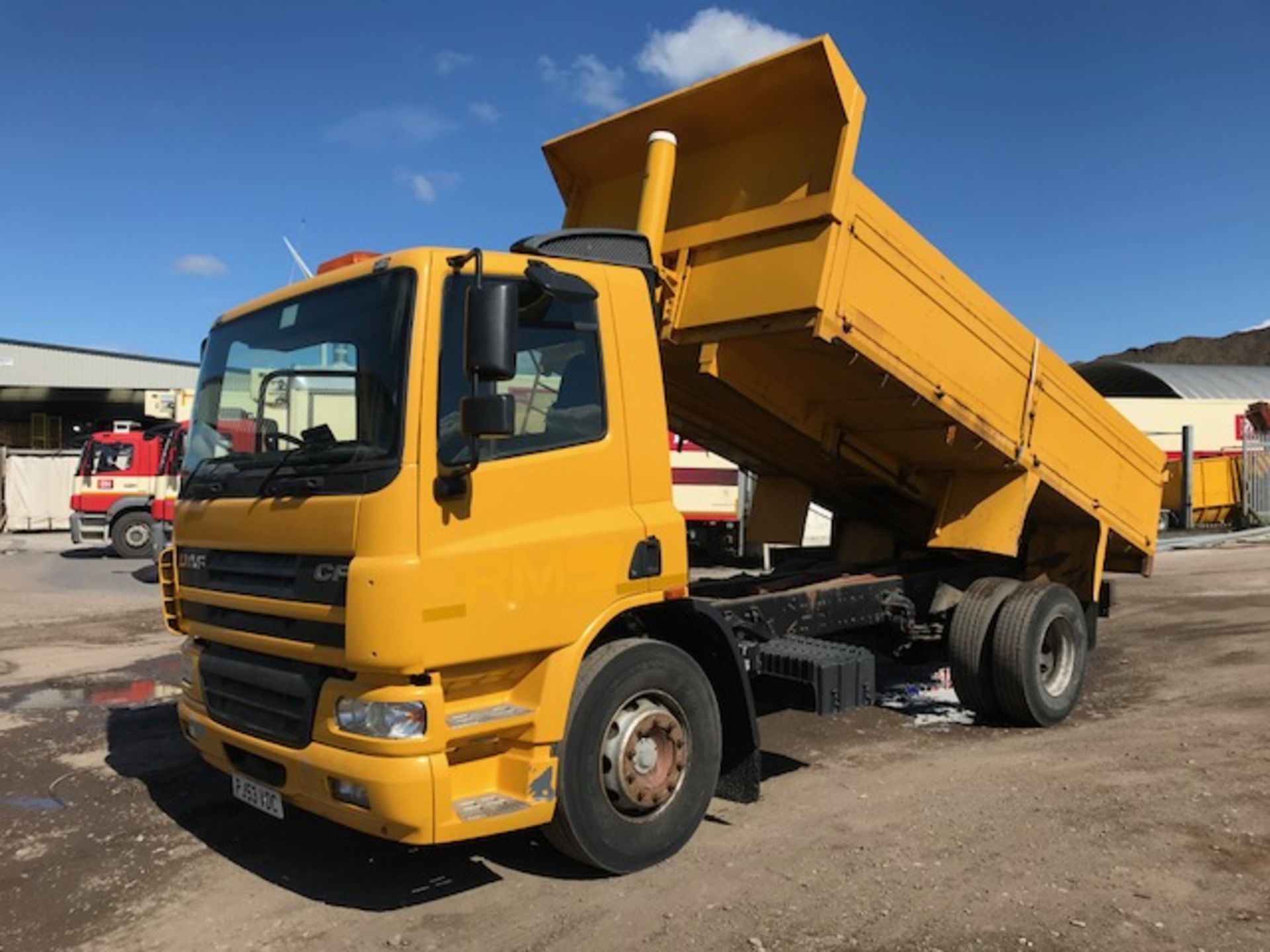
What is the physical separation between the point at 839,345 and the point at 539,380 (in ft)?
5.68

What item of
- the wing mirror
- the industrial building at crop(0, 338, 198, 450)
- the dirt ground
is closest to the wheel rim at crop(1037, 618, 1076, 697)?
the dirt ground

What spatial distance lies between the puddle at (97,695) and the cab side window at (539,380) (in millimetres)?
5539

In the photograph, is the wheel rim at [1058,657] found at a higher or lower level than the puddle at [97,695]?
higher

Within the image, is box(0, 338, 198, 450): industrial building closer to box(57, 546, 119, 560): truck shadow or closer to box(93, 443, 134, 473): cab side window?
box(57, 546, 119, 560): truck shadow

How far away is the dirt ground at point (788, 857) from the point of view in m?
3.78

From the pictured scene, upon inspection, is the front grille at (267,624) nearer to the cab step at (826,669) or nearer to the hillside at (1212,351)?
the cab step at (826,669)

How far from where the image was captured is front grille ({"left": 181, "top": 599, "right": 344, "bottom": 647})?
370 cm

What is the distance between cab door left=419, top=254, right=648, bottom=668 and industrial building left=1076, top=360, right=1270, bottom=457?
2228 cm

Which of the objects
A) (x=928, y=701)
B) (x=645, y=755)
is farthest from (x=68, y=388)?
(x=645, y=755)

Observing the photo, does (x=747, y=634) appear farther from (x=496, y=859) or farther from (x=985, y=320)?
(x=985, y=320)

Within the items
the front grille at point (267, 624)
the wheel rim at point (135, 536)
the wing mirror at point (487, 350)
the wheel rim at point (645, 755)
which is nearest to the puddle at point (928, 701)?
the wheel rim at point (645, 755)

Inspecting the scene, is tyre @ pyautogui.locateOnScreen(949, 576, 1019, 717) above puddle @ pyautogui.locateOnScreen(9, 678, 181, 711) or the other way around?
above

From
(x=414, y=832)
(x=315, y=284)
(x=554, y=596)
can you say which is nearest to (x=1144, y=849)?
(x=554, y=596)

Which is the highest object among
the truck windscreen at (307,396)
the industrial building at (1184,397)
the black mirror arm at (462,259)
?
the industrial building at (1184,397)
